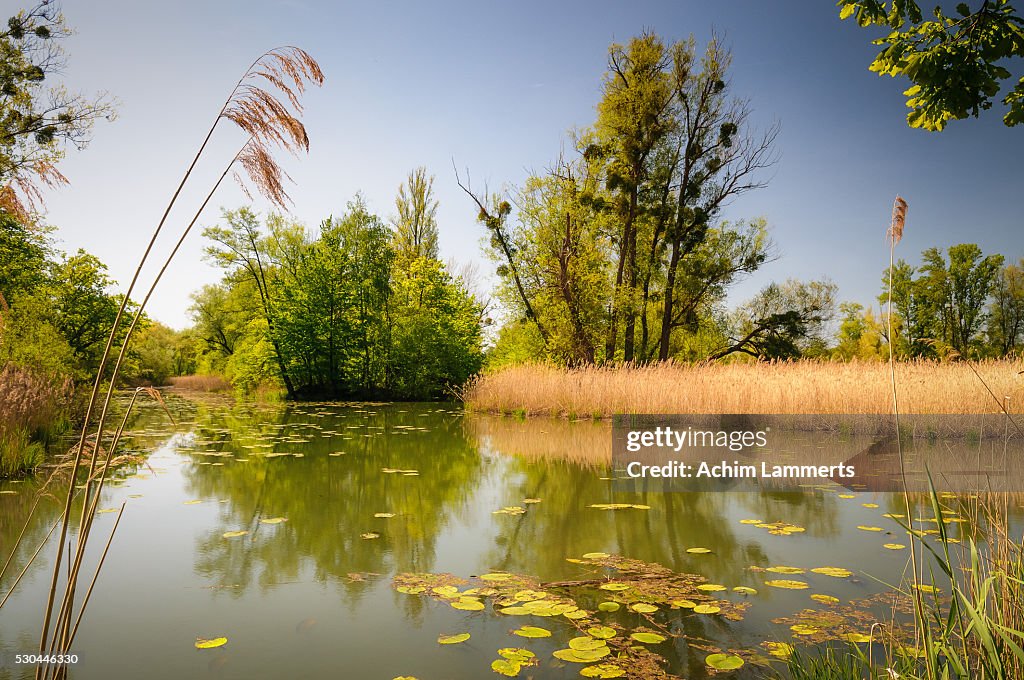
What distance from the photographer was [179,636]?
7.42 feet

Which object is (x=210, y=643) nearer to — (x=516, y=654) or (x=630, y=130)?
(x=516, y=654)

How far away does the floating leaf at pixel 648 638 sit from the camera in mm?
2210

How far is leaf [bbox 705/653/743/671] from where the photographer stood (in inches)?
79.3

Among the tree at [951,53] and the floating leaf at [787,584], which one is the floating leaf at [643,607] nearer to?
the floating leaf at [787,584]

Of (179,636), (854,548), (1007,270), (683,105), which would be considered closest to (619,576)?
(854,548)

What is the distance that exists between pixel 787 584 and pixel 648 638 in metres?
1.02

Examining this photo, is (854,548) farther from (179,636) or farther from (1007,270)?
(1007,270)

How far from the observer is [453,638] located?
2.23m

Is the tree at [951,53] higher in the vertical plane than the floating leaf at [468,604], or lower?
higher

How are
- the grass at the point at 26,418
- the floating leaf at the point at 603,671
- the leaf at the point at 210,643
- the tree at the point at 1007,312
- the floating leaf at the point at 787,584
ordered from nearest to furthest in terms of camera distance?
the floating leaf at the point at 603,671, the leaf at the point at 210,643, the floating leaf at the point at 787,584, the grass at the point at 26,418, the tree at the point at 1007,312

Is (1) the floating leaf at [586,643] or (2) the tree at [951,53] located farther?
(2) the tree at [951,53]

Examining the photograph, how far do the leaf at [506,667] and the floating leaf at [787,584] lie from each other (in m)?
1.50

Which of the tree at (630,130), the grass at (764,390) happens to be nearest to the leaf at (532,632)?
the grass at (764,390)

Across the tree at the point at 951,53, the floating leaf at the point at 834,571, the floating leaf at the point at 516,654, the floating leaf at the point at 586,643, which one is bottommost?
the floating leaf at the point at 516,654
